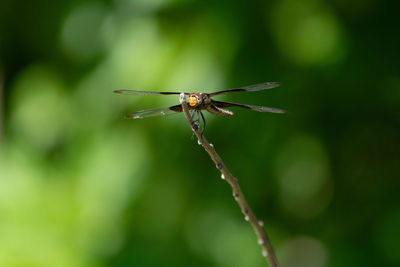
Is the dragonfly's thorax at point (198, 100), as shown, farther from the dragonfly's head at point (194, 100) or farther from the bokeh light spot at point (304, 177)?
the bokeh light spot at point (304, 177)

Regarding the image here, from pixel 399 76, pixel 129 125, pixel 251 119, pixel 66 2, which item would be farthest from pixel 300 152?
pixel 66 2

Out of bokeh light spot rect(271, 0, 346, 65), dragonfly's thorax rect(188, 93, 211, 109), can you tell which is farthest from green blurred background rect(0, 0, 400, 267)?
dragonfly's thorax rect(188, 93, 211, 109)

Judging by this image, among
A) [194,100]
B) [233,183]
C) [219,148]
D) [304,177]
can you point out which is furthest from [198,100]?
[304,177]

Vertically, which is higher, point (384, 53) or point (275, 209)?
point (384, 53)

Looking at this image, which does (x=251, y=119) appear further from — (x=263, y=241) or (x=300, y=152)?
(x=263, y=241)

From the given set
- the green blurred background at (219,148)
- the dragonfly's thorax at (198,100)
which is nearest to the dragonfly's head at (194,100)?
the dragonfly's thorax at (198,100)

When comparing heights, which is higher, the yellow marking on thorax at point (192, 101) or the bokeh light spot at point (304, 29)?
the bokeh light spot at point (304, 29)
